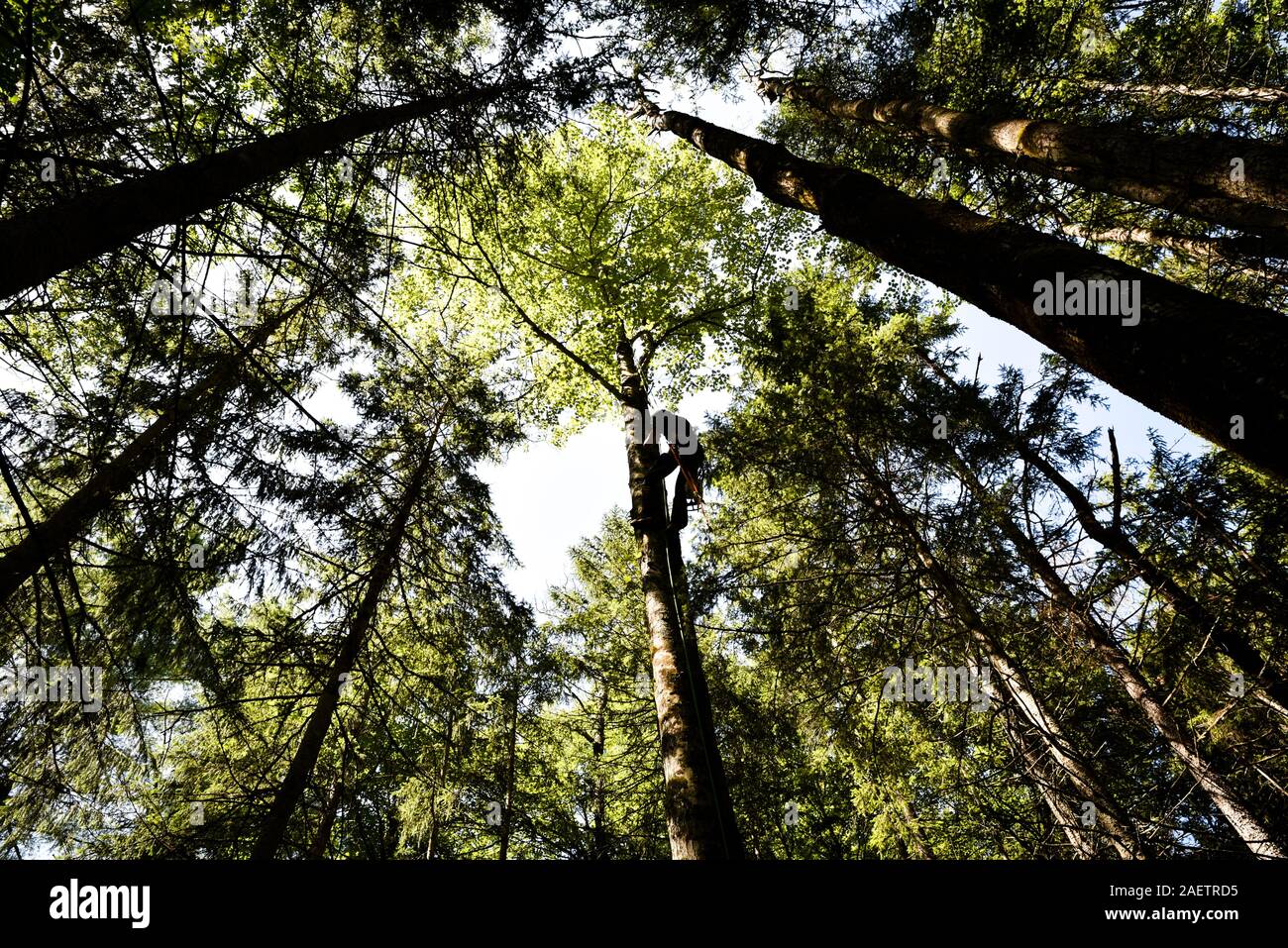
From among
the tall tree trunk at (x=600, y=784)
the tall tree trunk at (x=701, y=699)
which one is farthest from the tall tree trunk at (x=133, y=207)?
the tall tree trunk at (x=600, y=784)

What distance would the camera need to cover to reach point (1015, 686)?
4676 millimetres

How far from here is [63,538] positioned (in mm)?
2363

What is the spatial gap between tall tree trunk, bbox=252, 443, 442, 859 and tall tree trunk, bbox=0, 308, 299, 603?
196cm

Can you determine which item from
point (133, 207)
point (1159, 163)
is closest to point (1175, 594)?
point (1159, 163)

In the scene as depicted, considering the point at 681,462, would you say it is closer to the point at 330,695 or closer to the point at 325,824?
the point at 330,695

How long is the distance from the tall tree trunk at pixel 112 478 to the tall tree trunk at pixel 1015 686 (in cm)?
545

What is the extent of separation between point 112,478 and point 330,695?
3.23m

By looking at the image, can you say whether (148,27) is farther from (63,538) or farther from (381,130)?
(63,538)

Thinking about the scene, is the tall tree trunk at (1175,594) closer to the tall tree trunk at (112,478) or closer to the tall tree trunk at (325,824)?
the tall tree trunk at (112,478)

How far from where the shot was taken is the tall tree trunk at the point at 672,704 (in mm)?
3648

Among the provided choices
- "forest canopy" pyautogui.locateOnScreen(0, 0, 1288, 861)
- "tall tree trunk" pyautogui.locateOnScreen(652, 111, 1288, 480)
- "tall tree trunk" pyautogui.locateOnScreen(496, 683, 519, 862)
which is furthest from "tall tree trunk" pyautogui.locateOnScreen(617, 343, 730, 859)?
"tall tree trunk" pyautogui.locateOnScreen(496, 683, 519, 862)

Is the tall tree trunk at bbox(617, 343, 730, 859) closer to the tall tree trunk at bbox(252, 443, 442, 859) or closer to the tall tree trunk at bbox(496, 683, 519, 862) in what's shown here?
the tall tree trunk at bbox(252, 443, 442, 859)
